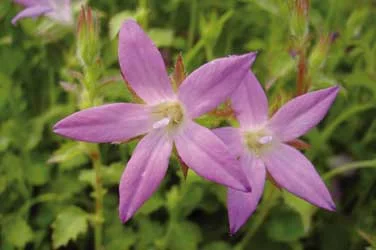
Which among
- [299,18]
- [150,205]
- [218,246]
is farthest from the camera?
[218,246]

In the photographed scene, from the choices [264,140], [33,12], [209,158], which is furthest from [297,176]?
[33,12]

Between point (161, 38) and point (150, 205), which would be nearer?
point (150, 205)

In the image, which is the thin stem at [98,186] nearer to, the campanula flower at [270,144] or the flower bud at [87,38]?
the flower bud at [87,38]

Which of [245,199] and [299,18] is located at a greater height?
[299,18]

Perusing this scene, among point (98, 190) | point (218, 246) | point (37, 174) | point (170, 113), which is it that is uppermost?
point (170, 113)

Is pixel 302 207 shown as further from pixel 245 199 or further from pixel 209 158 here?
pixel 209 158

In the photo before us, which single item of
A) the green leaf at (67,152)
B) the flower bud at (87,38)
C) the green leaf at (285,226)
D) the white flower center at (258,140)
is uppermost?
the flower bud at (87,38)

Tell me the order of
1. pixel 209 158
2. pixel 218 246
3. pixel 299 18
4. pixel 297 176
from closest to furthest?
pixel 209 158 → pixel 297 176 → pixel 299 18 → pixel 218 246

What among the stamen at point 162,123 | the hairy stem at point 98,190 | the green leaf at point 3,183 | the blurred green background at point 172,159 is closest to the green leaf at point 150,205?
the blurred green background at point 172,159
